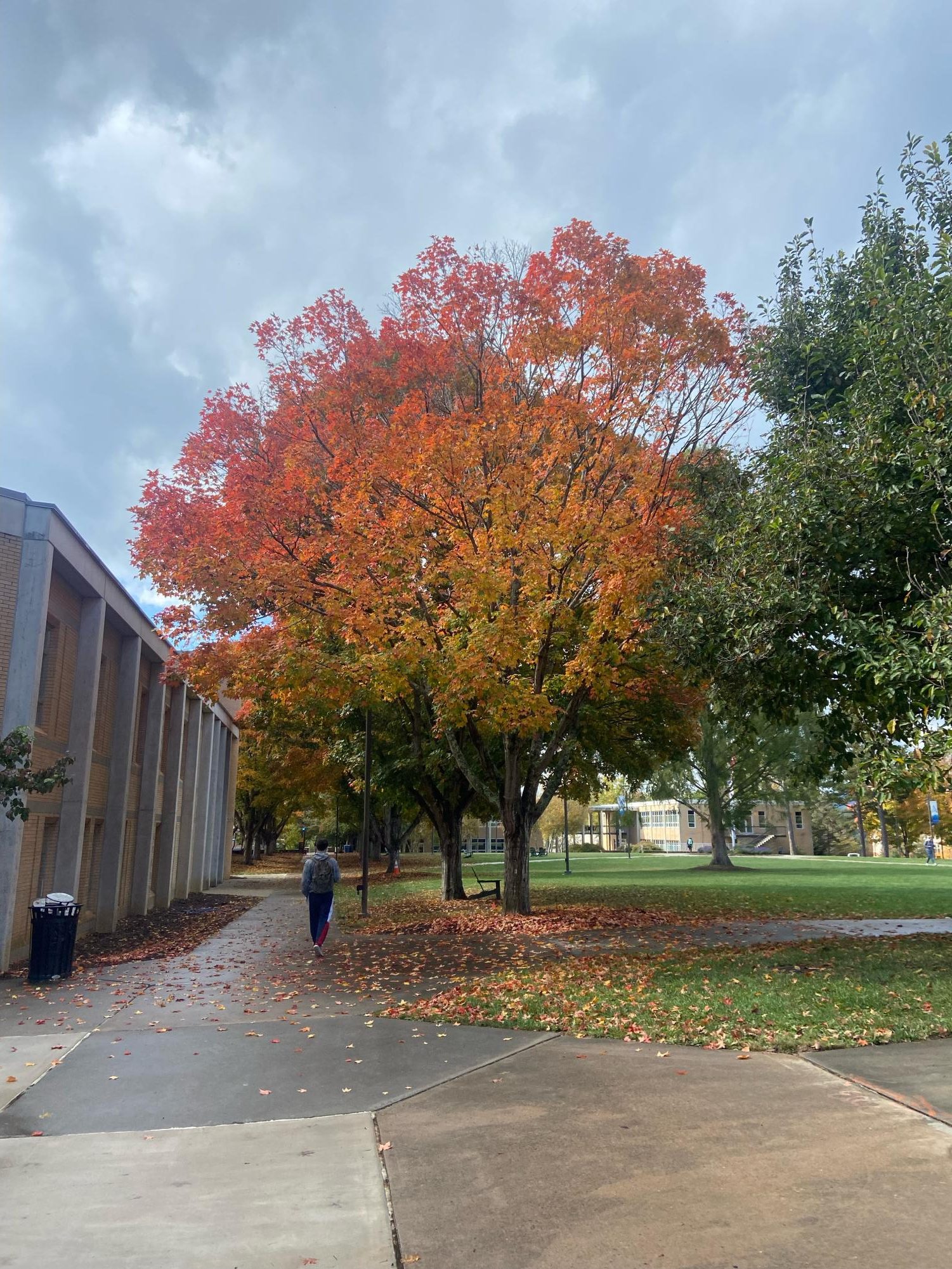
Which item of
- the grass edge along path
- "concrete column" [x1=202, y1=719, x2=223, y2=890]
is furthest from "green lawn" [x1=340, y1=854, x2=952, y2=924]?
the grass edge along path

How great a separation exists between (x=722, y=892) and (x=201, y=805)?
1790cm

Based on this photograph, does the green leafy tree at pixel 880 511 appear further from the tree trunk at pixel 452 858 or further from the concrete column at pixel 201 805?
the concrete column at pixel 201 805

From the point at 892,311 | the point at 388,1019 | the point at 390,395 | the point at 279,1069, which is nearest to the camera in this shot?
the point at 279,1069

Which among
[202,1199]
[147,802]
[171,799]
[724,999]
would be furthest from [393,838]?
[202,1199]

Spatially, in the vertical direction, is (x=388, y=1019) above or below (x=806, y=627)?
below

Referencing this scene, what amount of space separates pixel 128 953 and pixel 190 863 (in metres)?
15.6

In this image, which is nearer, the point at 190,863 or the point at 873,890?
the point at 873,890

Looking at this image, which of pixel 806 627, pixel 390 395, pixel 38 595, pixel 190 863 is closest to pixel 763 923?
pixel 806 627

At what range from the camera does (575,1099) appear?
5.81 m

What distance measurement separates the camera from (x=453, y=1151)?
4.94 m

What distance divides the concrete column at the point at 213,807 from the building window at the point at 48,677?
18574 millimetres

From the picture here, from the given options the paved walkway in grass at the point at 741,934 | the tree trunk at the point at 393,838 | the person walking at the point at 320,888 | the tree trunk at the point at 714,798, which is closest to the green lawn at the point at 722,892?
the tree trunk at the point at 714,798

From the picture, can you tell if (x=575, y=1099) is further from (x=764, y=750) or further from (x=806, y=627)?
(x=764, y=750)

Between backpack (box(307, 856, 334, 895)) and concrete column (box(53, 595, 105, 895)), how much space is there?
13.6ft
